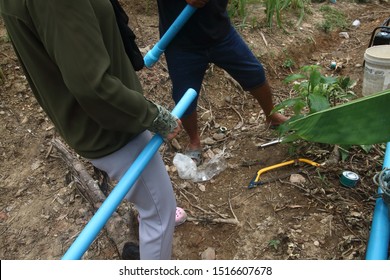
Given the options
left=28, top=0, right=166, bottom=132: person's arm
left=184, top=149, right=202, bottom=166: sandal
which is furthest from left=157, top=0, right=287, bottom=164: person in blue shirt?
left=28, top=0, right=166, bottom=132: person's arm

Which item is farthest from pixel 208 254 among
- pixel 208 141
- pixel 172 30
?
pixel 172 30

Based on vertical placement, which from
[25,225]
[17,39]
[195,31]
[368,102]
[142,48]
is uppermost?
[17,39]

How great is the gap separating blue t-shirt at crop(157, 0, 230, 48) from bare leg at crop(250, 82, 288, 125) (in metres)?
0.44

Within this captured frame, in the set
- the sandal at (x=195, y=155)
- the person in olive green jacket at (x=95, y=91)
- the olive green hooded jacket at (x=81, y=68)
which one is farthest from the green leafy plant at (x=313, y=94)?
the olive green hooded jacket at (x=81, y=68)

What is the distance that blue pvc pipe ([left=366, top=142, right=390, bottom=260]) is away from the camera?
1.34 metres

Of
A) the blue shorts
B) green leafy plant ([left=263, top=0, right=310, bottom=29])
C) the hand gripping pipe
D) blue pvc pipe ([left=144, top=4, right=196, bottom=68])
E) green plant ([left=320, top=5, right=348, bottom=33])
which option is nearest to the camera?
the hand gripping pipe

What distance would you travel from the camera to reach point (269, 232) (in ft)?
5.76

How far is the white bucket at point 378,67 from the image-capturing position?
247 cm

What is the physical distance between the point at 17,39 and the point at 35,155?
1565 millimetres

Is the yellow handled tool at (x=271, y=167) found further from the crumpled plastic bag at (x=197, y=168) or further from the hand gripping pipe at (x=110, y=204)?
the hand gripping pipe at (x=110, y=204)

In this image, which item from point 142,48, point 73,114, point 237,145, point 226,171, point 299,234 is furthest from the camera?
point 142,48

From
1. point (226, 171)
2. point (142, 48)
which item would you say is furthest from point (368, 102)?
point (142, 48)

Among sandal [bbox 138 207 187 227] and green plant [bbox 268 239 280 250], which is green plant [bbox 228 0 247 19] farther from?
green plant [bbox 268 239 280 250]
